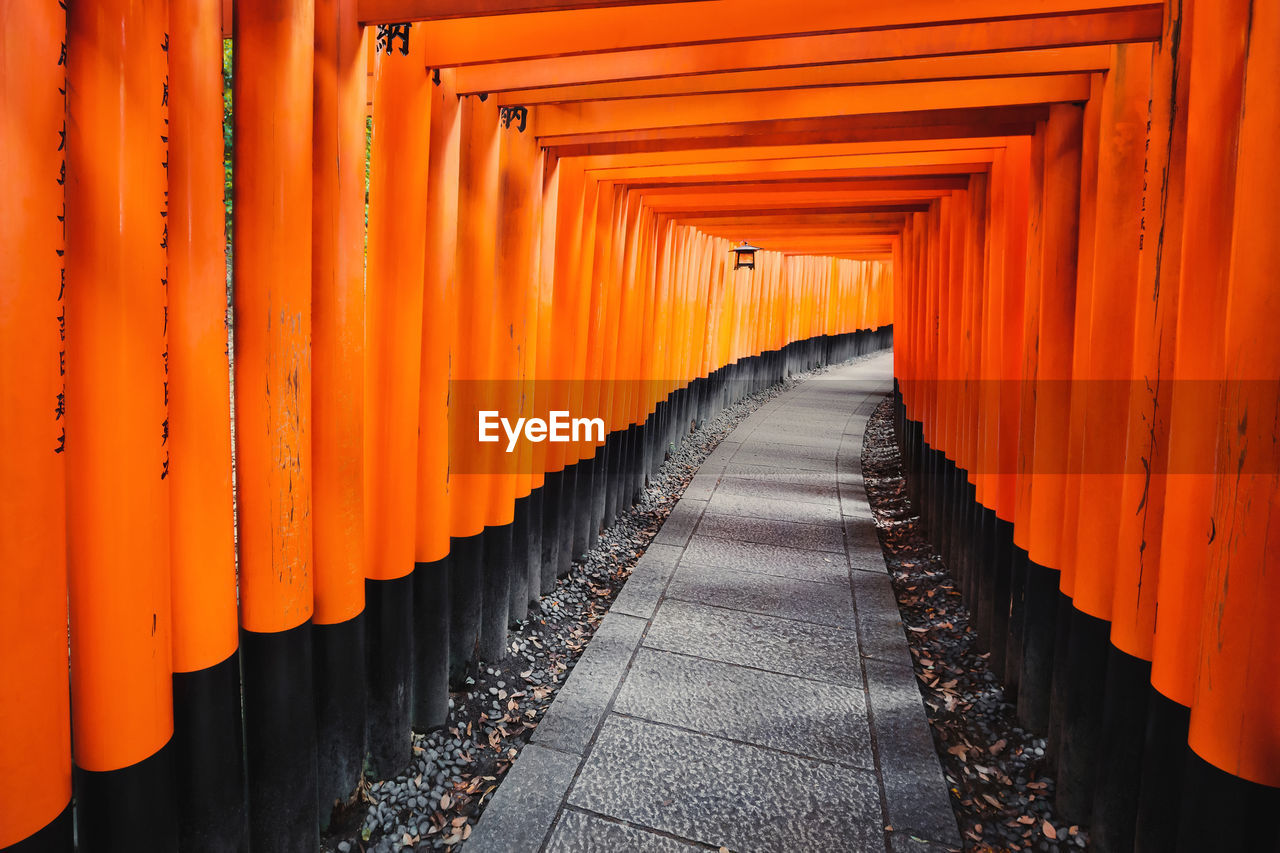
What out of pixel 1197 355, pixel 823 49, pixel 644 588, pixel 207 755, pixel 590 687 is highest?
pixel 823 49

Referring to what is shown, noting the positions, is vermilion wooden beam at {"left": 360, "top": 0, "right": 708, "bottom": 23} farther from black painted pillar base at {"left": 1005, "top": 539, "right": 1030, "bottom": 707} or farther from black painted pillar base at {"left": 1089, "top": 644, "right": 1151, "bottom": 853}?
black painted pillar base at {"left": 1005, "top": 539, "right": 1030, "bottom": 707}

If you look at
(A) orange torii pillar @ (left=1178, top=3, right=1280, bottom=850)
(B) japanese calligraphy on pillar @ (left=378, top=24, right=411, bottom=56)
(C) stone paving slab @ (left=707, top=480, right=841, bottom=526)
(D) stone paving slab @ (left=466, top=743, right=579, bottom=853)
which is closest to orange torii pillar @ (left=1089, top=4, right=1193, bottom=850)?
(A) orange torii pillar @ (left=1178, top=3, right=1280, bottom=850)

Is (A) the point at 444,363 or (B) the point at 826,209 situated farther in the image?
(B) the point at 826,209

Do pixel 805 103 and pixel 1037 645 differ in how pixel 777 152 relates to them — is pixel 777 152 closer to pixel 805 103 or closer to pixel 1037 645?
pixel 805 103

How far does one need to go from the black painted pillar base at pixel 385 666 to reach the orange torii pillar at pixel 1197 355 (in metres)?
3.10

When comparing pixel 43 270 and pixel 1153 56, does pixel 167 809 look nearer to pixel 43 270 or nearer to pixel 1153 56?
pixel 43 270

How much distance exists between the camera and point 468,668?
4.52 metres

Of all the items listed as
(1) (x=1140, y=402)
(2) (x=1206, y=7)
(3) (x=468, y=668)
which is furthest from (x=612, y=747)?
(2) (x=1206, y=7)

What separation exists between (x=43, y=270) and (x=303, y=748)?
6.46 feet

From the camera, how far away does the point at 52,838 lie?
6.13 feet

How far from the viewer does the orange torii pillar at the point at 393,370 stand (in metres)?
3.29

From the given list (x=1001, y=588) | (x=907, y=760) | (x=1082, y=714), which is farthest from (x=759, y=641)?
(x=1082, y=714)

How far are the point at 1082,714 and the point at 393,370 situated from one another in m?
3.52

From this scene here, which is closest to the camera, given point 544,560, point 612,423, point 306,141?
point 306,141
